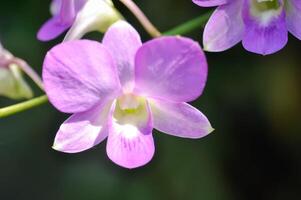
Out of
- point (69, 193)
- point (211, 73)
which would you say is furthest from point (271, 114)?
point (69, 193)

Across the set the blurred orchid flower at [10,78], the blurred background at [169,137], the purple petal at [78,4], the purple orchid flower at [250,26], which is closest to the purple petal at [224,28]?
the purple orchid flower at [250,26]

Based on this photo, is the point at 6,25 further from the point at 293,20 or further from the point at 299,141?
the point at 293,20

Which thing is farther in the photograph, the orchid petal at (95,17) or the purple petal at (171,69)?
the orchid petal at (95,17)

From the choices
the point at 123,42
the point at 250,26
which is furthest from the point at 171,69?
the point at 250,26

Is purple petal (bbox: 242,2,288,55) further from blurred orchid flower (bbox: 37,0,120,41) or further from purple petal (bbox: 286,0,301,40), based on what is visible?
blurred orchid flower (bbox: 37,0,120,41)

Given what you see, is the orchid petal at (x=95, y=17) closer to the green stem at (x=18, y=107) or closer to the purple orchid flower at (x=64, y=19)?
the purple orchid flower at (x=64, y=19)

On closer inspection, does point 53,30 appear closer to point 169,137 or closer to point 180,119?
point 180,119
